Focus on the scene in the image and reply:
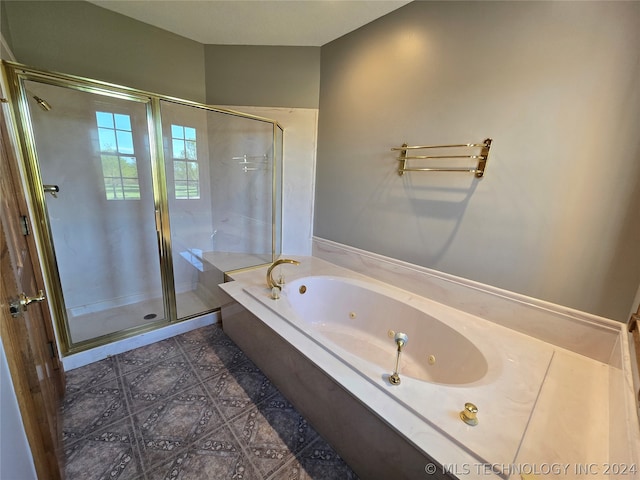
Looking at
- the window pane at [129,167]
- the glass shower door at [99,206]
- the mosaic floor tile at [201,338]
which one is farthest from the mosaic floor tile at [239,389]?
the window pane at [129,167]

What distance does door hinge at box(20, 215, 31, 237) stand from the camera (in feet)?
4.15

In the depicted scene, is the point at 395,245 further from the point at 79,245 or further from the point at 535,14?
the point at 79,245

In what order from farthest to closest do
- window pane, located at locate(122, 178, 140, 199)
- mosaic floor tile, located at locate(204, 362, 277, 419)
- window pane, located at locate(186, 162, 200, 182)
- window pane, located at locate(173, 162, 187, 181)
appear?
window pane, located at locate(186, 162, 200, 182) < window pane, located at locate(173, 162, 187, 181) < window pane, located at locate(122, 178, 140, 199) < mosaic floor tile, located at locate(204, 362, 277, 419)

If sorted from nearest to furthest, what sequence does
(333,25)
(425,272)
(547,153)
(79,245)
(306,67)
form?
1. (547,153)
2. (425,272)
3. (333,25)
4. (79,245)
5. (306,67)

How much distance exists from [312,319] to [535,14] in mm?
2407

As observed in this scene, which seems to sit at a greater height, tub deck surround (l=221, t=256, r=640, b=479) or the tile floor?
tub deck surround (l=221, t=256, r=640, b=479)

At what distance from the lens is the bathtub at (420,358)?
932 millimetres

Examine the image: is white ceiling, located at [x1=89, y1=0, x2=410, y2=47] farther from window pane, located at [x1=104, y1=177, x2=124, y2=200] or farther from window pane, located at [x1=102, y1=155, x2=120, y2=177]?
window pane, located at [x1=104, y1=177, x2=124, y2=200]

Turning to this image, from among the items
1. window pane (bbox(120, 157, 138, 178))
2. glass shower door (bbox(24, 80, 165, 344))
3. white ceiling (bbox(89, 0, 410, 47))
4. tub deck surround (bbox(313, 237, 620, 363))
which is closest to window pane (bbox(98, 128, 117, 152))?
glass shower door (bbox(24, 80, 165, 344))

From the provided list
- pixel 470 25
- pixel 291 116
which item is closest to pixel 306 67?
pixel 291 116

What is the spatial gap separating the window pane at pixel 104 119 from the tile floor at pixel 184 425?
1.89 m

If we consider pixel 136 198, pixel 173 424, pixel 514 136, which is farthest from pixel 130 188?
pixel 514 136

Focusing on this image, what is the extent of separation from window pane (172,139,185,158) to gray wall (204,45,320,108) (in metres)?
0.55

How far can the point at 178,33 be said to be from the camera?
233cm
